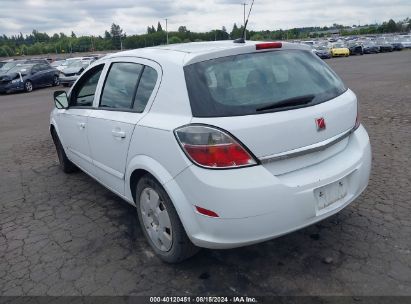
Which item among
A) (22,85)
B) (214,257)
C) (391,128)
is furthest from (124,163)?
(22,85)

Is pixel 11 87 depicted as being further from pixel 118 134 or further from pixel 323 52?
pixel 323 52

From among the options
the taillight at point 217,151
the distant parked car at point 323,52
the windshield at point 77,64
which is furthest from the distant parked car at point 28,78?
the distant parked car at point 323,52

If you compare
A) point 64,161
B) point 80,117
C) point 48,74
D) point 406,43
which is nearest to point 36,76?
point 48,74

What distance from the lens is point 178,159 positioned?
2.57 meters

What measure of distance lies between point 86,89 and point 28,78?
1818cm

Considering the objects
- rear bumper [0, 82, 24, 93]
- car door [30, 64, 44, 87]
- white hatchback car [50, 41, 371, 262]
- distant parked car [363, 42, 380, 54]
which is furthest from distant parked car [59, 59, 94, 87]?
distant parked car [363, 42, 380, 54]

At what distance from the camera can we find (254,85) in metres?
2.74

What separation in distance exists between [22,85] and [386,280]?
68.4ft

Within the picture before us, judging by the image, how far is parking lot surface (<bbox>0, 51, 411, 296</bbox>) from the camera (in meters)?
2.75

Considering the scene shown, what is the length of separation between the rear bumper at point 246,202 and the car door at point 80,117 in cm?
180

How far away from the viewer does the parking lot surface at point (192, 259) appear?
2.75 meters

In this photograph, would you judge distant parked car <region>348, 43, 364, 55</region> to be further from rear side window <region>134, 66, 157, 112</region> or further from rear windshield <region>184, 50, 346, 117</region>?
rear side window <region>134, 66, 157, 112</region>

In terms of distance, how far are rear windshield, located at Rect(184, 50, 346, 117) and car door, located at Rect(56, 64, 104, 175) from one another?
165cm

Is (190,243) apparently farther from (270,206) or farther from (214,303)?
(270,206)
